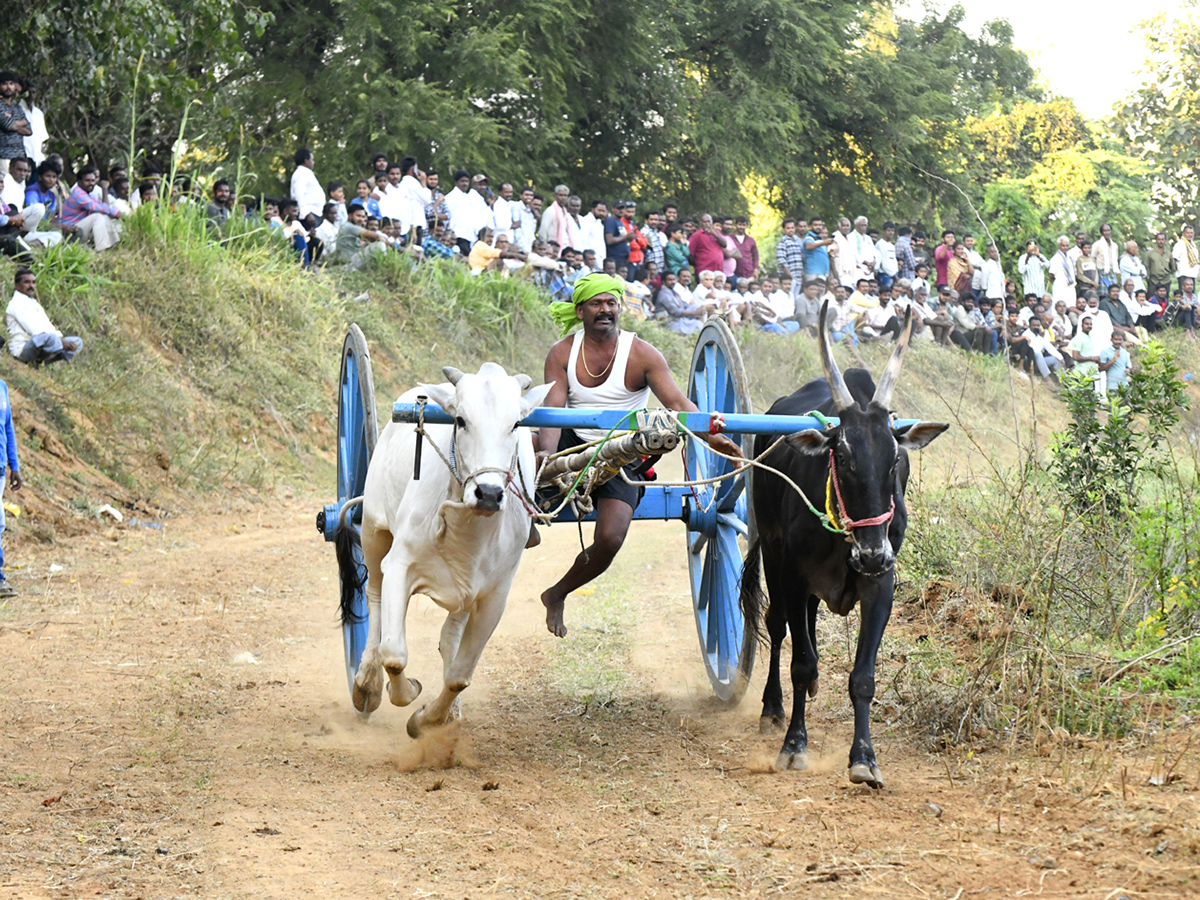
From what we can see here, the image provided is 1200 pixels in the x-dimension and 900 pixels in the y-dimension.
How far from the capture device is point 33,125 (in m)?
11.4

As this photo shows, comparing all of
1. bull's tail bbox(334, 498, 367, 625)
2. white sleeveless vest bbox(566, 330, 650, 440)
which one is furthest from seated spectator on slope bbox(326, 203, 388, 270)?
white sleeveless vest bbox(566, 330, 650, 440)

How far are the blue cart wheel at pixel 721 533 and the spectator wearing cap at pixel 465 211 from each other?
9.46 m

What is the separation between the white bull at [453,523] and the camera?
14.6 feet

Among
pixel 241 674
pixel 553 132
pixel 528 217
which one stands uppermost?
pixel 553 132

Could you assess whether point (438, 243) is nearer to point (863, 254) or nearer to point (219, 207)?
point (219, 207)

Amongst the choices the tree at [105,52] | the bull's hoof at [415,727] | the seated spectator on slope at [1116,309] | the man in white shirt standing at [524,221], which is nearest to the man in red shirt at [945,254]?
the seated spectator on slope at [1116,309]

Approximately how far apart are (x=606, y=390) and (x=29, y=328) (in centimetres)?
669

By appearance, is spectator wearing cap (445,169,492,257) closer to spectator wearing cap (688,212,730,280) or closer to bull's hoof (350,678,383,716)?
spectator wearing cap (688,212,730,280)

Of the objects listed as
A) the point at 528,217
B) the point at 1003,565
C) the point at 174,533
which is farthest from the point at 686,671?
the point at 528,217

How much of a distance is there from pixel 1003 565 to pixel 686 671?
1.62 m

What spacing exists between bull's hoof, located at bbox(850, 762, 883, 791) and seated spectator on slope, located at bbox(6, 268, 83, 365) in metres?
8.35

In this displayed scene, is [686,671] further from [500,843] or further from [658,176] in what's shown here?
[658,176]

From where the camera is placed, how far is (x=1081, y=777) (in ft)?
13.8

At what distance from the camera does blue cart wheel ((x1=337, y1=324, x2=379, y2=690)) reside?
5.44 m
